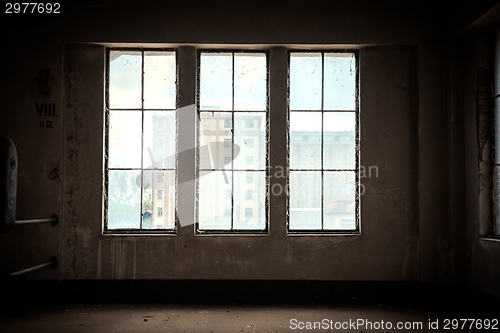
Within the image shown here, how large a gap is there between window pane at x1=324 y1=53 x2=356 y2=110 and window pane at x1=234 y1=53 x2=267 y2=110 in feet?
2.29

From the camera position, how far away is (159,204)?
4.88 m

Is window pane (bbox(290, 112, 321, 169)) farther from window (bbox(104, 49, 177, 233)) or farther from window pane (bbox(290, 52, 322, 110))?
window (bbox(104, 49, 177, 233))

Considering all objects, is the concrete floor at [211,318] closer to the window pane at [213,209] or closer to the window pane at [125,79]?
the window pane at [213,209]

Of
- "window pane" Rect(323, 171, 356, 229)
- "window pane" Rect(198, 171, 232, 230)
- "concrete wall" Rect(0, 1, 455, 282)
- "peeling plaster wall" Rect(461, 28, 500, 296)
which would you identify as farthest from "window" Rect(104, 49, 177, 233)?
"peeling plaster wall" Rect(461, 28, 500, 296)

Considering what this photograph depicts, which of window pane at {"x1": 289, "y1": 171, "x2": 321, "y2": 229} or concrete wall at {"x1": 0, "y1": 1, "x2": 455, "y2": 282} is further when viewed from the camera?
window pane at {"x1": 289, "y1": 171, "x2": 321, "y2": 229}

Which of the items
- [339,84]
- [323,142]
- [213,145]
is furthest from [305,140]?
[213,145]

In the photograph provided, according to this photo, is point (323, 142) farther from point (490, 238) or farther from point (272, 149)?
point (490, 238)

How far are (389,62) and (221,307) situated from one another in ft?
10.5

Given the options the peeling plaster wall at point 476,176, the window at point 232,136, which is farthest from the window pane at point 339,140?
the peeling plaster wall at point 476,176

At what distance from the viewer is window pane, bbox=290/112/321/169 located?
16.1 ft

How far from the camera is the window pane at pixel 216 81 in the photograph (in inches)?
194

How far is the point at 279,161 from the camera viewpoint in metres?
4.85

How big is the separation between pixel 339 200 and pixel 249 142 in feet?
3.85

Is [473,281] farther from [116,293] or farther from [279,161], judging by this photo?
[116,293]
